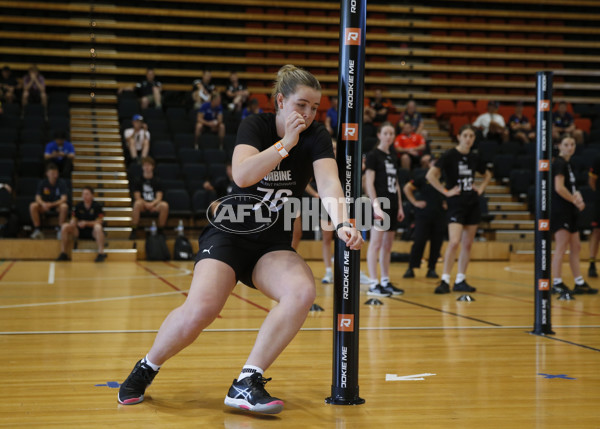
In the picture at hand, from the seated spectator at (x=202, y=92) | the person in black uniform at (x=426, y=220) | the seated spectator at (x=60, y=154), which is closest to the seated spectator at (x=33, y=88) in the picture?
the seated spectator at (x=60, y=154)

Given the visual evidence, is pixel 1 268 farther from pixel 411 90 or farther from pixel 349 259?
pixel 411 90

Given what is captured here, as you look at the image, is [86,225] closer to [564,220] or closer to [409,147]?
[409,147]

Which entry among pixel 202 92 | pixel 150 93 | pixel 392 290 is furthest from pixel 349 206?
pixel 150 93

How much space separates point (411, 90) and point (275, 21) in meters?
4.27

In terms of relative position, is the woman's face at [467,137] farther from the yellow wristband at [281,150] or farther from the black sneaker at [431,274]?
the yellow wristband at [281,150]

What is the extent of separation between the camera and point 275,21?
18.6 m

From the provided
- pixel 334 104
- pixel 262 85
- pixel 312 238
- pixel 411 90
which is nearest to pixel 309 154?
pixel 312 238

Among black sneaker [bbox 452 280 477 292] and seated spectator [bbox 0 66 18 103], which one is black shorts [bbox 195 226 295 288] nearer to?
black sneaker [bbox 452 280 477 292]

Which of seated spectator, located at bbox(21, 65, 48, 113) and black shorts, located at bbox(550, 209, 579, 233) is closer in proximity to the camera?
black shorts, located at bbox(550, 209, 579, 233)

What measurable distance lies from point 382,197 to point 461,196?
0.91m

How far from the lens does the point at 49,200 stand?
11805mm

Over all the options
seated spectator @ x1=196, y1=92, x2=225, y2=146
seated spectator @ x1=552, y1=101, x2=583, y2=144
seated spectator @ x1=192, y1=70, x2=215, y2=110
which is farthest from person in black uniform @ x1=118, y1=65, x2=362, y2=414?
seated spectator @ x1=552, y1=101, x2=583, y2=144

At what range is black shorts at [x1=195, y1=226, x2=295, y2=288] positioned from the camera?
2.88 meters

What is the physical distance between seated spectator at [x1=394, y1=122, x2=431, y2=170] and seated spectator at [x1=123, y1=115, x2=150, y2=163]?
510 cm
